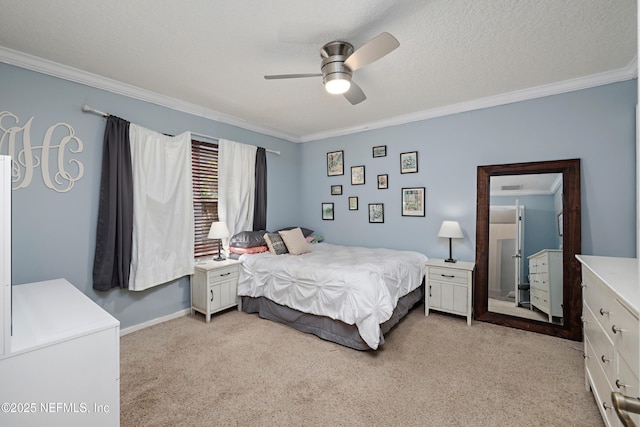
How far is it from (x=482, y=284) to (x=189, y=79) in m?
3.93

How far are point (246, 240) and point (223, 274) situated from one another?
54 centimetres

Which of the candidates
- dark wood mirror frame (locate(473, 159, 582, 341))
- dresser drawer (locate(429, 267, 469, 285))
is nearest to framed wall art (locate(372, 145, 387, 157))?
dark wood mirror frame (locate(473, 159, 582, 341))

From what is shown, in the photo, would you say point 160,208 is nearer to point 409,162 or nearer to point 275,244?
point 275,244

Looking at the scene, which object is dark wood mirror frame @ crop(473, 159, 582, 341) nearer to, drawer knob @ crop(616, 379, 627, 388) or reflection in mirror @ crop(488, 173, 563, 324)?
reflection in mirror @ crop(488, 173, 563, 324)

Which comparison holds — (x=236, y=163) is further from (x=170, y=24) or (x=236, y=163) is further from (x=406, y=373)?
(x=406, y=373)

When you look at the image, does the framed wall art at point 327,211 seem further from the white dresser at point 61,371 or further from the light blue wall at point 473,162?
the white dresser at point 61,371

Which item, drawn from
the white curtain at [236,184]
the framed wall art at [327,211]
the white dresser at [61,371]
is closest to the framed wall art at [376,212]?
the framed wall art at [327,211]

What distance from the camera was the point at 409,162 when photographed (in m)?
3.99

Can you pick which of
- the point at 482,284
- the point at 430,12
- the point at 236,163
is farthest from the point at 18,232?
the point at 482,284

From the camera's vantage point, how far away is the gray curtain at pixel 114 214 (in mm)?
2779

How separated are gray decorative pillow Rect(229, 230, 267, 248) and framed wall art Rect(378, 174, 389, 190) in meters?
1.89

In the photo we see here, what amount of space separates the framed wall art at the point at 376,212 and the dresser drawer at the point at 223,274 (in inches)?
82.8

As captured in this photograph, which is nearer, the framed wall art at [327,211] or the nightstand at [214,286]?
the nightstand at [214,286]

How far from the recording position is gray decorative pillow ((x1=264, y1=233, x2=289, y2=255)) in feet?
12.2
